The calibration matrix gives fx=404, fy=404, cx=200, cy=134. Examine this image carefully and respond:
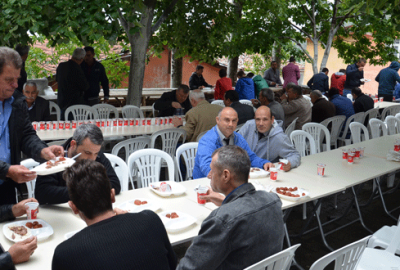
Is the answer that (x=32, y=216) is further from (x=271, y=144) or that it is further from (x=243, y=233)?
(x=271, y=144)

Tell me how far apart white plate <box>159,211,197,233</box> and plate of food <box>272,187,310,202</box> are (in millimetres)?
943

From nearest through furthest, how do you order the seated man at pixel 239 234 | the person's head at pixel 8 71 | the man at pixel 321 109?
the seated man at pixel 239 234 → the person's head at pixel 8 71 → the man at pixel 321 109

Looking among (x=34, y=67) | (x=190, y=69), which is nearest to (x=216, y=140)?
(x=34, y=67)

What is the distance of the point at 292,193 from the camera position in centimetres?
349

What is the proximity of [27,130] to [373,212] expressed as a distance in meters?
4.53

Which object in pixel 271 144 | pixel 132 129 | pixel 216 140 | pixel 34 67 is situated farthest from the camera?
pixel 34 67

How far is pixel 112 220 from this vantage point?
1.81m

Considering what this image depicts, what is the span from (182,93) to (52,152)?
402 cm

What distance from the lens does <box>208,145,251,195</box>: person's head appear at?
96.6 inches

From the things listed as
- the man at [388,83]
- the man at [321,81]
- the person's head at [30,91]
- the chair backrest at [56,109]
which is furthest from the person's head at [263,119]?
the man at [388,83]

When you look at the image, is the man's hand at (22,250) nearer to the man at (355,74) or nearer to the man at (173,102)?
the man at (173,102)

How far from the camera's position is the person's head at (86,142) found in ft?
10.1

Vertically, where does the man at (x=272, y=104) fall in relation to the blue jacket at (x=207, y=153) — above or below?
above

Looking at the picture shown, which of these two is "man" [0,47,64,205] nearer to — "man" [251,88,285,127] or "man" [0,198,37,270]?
"man" [0,198,37,270]
